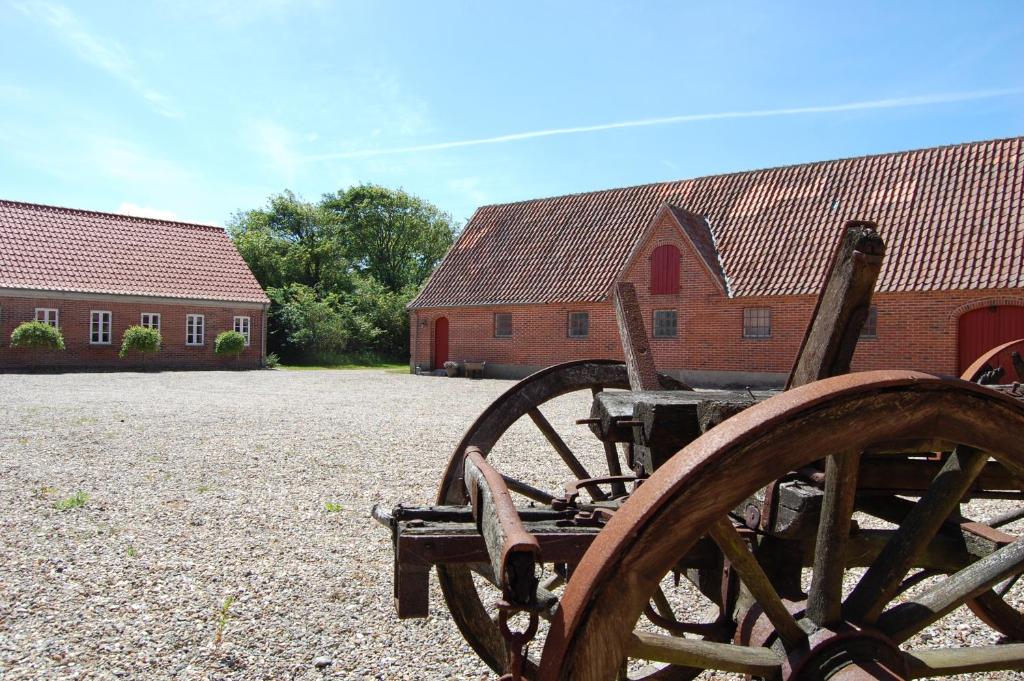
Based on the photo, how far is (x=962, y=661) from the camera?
183 centimetres

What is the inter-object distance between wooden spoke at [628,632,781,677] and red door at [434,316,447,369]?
24.9m

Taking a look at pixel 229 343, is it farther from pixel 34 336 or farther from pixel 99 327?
pixel 34 336

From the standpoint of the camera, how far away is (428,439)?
31.7 feet

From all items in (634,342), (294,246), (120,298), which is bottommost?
(634,342)

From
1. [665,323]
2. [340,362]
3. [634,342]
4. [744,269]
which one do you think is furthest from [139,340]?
[634,342]

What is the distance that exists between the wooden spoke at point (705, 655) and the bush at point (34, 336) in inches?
1076

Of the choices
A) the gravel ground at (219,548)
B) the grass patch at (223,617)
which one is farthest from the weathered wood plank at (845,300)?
the grass patch at (223,617)

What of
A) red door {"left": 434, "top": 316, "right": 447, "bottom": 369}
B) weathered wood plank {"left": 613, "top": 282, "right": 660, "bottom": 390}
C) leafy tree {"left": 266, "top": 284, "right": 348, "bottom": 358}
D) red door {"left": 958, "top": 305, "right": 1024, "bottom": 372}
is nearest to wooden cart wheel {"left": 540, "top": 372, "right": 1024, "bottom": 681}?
weathered wood plank {"left": 613, "top": 282, "right": 660, "bottom": 390}

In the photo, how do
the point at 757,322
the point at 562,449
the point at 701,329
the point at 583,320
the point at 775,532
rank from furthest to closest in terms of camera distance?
the point at 583,320 < the point at 701,329 < the point at 757,322 < the point at 562,449 < the point at 775,532

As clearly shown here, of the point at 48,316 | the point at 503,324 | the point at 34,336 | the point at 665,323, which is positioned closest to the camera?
the point at 665,323

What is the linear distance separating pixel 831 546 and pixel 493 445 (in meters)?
1.67

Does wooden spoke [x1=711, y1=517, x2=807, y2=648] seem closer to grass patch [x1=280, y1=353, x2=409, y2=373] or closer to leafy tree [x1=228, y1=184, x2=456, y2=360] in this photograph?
A: grass patch [x1=280, y1=353, x2=409, y2=373]

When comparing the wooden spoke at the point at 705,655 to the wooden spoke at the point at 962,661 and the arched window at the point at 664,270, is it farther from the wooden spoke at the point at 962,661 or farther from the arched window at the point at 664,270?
the arched window at the point at 664,270

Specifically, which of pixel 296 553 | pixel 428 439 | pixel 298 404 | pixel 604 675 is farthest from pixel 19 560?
pixel 298 404
